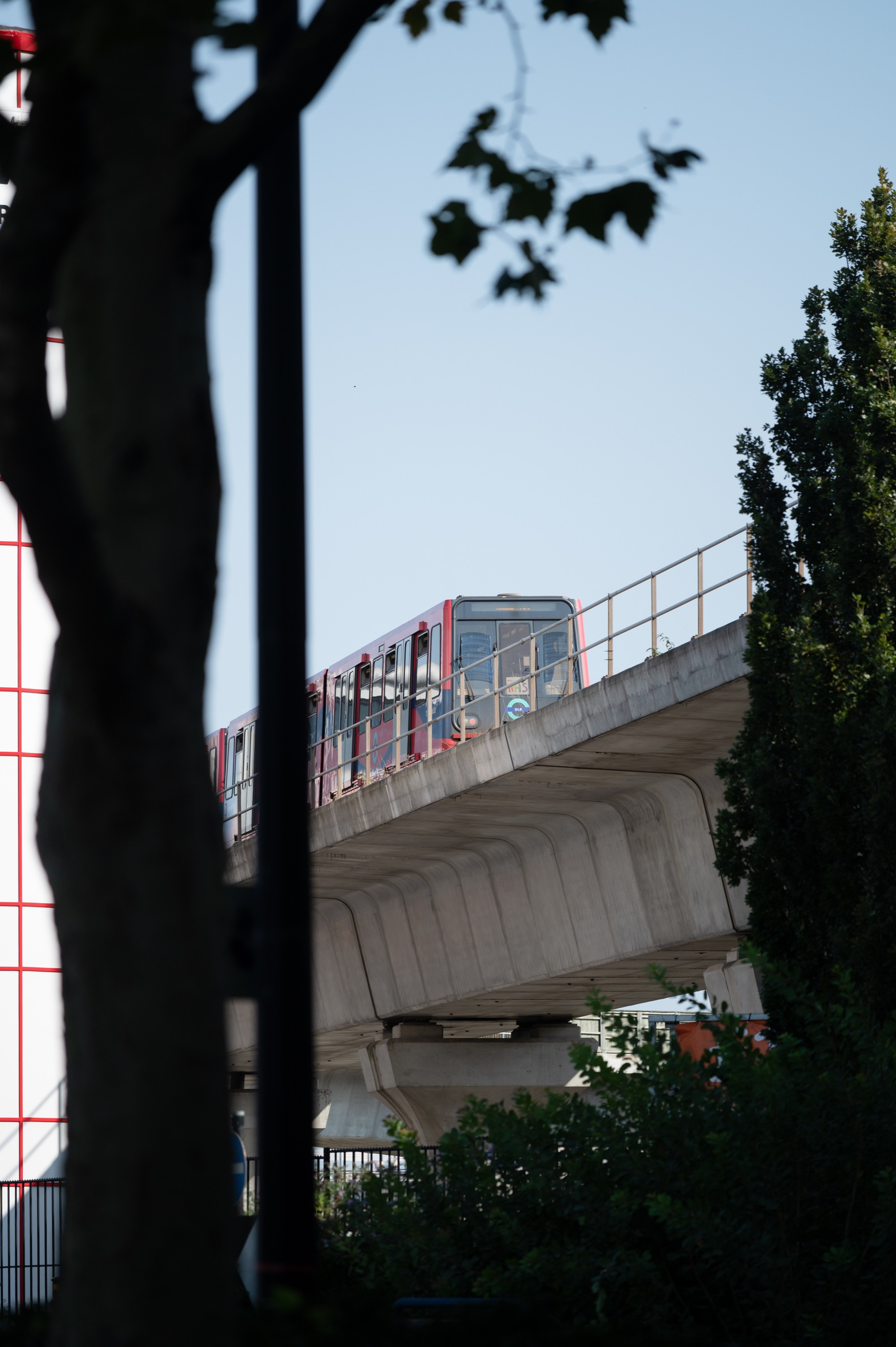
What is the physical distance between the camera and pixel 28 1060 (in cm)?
2144

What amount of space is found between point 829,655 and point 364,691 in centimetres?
1951

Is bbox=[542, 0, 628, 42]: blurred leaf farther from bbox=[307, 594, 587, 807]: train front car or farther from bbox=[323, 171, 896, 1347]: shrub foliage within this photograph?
bbox=[307, 594, 587, 807]: train front car

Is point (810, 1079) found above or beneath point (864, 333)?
beneath

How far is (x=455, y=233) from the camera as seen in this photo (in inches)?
210

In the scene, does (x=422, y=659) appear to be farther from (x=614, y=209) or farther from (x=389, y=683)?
(x=614, y=209)

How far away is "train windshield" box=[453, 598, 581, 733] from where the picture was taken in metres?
30.1

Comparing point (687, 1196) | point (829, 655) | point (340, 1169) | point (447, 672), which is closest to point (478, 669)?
point (447, 672)

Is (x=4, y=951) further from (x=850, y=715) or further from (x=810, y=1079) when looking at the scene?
(x=810, y=1079)

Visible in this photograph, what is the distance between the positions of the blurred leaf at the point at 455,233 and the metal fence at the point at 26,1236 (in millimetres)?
18073

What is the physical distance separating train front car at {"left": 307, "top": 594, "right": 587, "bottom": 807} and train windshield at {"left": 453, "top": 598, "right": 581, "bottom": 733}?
0.06ft

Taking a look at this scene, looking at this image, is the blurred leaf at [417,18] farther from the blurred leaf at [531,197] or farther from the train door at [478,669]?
the train door at [478,669]

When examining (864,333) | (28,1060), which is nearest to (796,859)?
(864,333)

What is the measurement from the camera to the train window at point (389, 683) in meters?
31.5

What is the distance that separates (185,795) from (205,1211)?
0.92 metres
